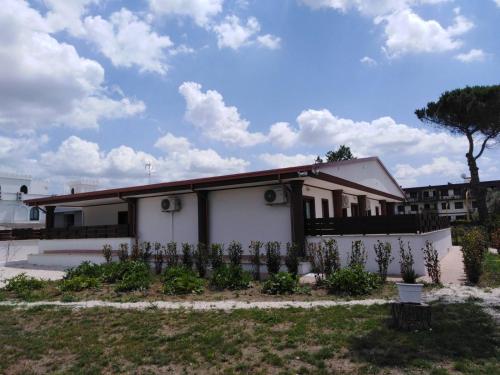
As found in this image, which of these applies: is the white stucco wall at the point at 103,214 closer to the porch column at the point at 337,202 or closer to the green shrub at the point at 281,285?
the porch column at the point at 337,202

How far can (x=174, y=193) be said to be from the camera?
50.5ft

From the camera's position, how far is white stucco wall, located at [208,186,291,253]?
13.2 m

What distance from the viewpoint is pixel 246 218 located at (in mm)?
13898

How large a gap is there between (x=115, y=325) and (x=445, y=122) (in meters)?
27.1

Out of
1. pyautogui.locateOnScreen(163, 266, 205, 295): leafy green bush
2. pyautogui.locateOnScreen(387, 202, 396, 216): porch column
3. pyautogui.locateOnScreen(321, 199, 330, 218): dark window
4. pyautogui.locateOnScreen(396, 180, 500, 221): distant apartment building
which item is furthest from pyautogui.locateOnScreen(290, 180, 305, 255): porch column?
pyautogui.locateOnScreen(396, 180, 500, 221): distant apartment building

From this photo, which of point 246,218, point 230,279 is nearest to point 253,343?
point 230,279

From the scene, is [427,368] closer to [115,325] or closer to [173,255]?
[115,325]

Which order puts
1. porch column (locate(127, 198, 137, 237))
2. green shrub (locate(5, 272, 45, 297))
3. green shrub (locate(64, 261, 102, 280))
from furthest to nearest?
porch column (locate(127, 198, 137, 237))
green shrub (locate(64, 261, 102, 280))
green shrub (locate(5, 272, 45, 297))

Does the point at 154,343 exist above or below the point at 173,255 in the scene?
below

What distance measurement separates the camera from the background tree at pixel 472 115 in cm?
2477

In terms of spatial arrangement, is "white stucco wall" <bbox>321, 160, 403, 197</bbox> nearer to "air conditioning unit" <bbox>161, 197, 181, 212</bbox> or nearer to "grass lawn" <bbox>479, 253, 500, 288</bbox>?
"grass lawn" <bbox>479, 253, 500, 288</bbox>

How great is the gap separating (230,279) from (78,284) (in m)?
3.89

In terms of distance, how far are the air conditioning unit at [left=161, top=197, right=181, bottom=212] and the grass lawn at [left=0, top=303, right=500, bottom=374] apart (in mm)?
8531

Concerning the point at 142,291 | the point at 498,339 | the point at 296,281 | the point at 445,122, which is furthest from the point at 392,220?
the point at 445,122
